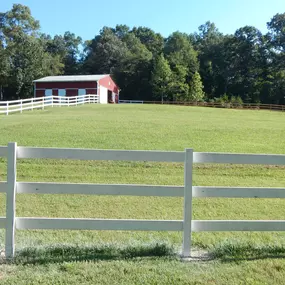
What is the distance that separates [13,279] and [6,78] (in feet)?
200

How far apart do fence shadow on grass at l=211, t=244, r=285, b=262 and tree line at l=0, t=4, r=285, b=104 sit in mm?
52885

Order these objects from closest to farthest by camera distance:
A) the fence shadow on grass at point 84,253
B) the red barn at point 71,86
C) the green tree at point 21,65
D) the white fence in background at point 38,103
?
the fence shadow on grass at point 84,253, the white fence in background at point 38,103, the red barn at point 71,86, the green tree at point 21,65

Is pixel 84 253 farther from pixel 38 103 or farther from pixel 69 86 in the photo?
pixel 69 86

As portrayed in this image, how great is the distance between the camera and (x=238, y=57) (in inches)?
2950

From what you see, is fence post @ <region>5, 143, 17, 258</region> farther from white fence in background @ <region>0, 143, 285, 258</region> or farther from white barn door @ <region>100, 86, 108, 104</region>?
white barn door @ <region>100, 86, 108, 104</region>

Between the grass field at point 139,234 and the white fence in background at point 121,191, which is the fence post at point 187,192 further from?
the grass field at point 139,234

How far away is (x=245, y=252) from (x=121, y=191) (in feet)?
5.51

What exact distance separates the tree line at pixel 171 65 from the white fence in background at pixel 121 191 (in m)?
53.0

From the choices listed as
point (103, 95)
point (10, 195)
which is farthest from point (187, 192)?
point (103, 95)

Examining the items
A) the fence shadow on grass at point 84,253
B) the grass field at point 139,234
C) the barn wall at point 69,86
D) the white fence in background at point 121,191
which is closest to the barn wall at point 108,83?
the barn wall at point 69,86

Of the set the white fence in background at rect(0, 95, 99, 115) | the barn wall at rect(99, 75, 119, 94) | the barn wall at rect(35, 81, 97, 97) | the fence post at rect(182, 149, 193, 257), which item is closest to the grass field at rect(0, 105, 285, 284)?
the fence post at rect(182, 149, 193, 257)

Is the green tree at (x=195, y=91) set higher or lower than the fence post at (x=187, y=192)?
higher

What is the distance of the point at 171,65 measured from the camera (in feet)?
221

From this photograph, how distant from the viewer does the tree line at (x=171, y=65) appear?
60.1 metres
